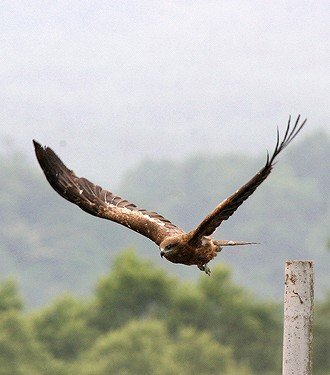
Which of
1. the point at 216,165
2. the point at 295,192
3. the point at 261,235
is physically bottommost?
the point at 261,235

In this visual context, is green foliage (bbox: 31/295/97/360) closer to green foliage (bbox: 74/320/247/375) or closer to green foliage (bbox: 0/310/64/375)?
green foliage (bbox: 0/310/64/375)

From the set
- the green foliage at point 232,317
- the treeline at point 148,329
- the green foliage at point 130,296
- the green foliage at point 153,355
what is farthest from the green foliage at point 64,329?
the green foliage at point 232,317

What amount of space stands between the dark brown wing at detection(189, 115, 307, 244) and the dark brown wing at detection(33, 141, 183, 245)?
1.19 metres

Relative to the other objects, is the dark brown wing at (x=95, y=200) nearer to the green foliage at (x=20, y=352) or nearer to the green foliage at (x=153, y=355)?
the green foliage at (x=153, y=355)

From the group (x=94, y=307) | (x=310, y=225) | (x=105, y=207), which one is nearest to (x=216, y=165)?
(x=310, y=225)

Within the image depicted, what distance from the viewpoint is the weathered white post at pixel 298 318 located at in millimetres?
9695

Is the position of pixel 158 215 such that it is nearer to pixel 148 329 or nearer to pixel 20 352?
pixel 20 352

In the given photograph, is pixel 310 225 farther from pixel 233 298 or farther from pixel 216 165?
pixel 233 298

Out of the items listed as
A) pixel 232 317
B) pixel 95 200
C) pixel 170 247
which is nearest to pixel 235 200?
pixel 170 247

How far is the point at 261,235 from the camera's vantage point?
531ft

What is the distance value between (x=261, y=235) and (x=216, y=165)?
35.6 meters

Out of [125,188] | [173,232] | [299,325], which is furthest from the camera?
[125,188]

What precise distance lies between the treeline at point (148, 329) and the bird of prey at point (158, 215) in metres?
45.5

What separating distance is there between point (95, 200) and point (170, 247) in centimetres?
200
